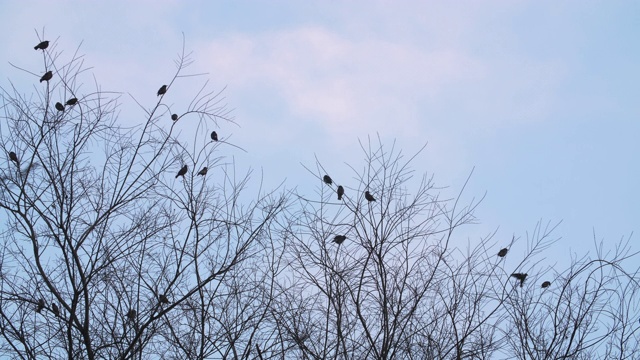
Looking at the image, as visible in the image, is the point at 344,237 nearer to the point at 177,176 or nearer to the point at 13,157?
the point at 177,176

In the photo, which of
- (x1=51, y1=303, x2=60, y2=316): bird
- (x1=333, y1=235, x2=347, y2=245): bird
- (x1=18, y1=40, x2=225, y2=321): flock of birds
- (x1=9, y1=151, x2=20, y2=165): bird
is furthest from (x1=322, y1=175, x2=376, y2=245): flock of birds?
(x1=9, y1=151, x2=20, y2=165): bird

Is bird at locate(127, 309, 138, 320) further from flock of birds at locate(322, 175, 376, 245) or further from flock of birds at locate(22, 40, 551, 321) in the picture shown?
flock of birds at locate(322, 175, 376, 245)

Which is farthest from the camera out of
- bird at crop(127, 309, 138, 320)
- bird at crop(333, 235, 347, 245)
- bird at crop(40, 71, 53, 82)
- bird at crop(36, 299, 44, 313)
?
bird at crop(40, 71, 53, 82)

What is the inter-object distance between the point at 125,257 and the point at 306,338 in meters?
1.66

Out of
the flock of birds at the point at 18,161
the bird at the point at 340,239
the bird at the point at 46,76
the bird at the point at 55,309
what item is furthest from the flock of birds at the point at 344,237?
the bird at the point at 46,76

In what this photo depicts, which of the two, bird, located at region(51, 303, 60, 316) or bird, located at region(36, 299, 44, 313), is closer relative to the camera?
bird, located at region(51, 303, 60, 316)

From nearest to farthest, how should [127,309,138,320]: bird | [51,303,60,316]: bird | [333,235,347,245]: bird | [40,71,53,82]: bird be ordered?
[51,303,60,316]: bird → [333,235,347,245]: bird → [127,309,138,320]: bird → [40,71,53,82]: bird

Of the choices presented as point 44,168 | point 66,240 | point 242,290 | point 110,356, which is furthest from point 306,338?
point 44,168

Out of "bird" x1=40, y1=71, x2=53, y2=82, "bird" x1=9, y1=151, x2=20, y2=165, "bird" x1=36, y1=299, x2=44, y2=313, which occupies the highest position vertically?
"bird" x1=40, y1=71, x2=53, y2=82

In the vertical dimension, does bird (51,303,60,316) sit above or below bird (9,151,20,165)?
below

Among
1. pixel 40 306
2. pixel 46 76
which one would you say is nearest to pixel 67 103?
pixel 46 76

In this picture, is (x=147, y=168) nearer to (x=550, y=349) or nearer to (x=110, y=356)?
(x=110, y=356)

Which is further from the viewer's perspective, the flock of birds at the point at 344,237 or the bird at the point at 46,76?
the bird at the point at 46,76

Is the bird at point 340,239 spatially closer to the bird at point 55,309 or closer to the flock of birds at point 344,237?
the flock of birds at point 344,237
